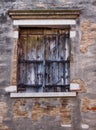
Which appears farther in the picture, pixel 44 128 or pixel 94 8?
pixel 94 8

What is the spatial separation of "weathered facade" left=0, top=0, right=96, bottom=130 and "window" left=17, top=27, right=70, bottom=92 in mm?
294

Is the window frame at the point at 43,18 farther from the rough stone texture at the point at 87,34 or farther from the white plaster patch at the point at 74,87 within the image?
the white plaster patch at the point at 74,87

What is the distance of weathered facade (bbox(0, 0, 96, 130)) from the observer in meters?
9.92

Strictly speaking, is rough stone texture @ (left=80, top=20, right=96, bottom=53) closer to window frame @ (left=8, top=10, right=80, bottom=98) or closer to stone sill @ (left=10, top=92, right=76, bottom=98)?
window frame @ (left=8, top=10, right=80, bottom=98)

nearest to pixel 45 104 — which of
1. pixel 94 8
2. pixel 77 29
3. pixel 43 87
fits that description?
pixel 43 87

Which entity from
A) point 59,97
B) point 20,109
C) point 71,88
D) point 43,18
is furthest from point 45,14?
point 20,109

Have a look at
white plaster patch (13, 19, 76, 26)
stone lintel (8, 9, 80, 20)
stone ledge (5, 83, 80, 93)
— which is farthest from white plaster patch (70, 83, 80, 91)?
stone lintel (8, 9, 80, 20)

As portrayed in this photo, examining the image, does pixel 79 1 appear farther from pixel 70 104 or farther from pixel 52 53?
pixel 70 104

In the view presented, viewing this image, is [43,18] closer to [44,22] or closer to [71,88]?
[44,22]

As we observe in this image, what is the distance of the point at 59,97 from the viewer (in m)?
10.1

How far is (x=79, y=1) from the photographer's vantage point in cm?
1084

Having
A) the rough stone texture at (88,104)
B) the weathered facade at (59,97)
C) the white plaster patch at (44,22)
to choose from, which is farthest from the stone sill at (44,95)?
the white plaster patch at (44,22)

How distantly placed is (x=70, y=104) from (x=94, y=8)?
2.60m

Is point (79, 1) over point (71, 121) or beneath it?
over
